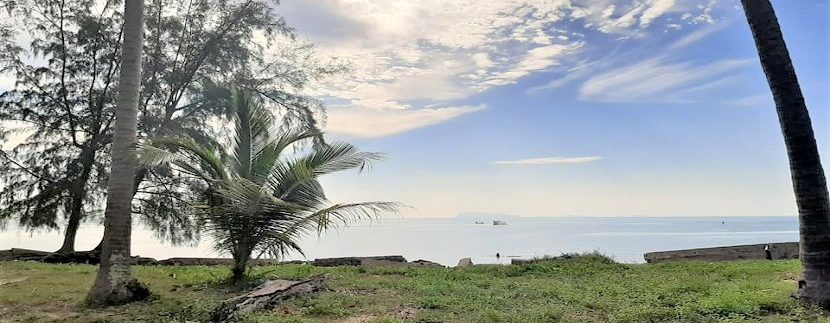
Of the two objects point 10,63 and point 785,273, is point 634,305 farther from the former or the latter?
point 10,63

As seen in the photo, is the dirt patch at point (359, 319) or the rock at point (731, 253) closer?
the dirt patch at point (359, 319)

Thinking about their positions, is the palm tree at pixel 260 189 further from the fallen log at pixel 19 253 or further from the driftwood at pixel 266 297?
the fallen log at pixel 19 253

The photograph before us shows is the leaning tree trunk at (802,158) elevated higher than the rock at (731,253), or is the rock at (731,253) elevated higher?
the leaning tree trunk at (802,158)

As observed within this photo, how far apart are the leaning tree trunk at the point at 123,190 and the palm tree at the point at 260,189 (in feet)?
0.96

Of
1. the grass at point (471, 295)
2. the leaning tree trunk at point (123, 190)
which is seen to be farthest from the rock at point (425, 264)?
the leaning tree trunk at point (123, 190)

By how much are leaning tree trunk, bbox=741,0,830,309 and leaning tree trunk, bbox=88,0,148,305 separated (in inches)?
264

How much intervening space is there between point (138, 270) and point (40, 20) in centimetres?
722

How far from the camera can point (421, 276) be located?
898 cm

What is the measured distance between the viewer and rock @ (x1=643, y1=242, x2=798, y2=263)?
11.9 meters

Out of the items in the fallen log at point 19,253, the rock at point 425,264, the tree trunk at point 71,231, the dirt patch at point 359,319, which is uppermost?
the tree trunk at point 71,231

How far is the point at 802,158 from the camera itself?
564cm

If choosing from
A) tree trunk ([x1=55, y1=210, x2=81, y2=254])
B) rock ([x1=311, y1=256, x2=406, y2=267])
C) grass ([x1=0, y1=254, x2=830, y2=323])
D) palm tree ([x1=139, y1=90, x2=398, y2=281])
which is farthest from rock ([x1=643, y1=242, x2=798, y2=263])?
tree trunk ([x1=55, y1=210, x2=81, y2=254])

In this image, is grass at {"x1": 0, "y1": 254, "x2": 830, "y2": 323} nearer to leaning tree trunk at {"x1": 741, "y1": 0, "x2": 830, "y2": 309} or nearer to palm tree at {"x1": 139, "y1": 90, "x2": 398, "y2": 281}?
leaning tree trunk at {"x1": 741, "y1": 0, "x2": 830, "y2": 309}

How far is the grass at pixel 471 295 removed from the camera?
553cm
